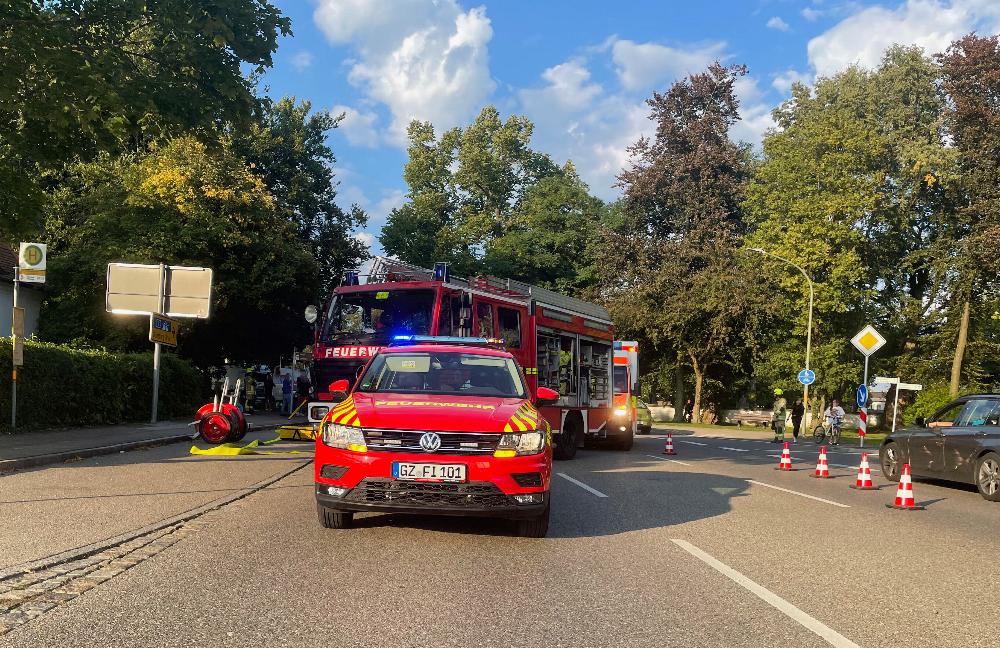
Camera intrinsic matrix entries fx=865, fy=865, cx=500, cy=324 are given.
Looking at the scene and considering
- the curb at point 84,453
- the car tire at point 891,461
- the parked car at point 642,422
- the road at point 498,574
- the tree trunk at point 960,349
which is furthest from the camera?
the tree trunk at point 960,349

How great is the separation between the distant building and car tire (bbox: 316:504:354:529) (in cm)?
2555

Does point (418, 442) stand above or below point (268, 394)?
above

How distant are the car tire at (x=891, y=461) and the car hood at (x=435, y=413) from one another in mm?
9795

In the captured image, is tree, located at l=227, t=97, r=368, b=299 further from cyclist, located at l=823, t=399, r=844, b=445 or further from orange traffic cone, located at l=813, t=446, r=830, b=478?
orange traffic cone, located at l=813, t=446, r=830, b=478

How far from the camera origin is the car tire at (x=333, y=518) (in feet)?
24.9

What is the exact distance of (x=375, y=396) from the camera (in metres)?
7.93

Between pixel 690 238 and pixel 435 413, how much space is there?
146 ft

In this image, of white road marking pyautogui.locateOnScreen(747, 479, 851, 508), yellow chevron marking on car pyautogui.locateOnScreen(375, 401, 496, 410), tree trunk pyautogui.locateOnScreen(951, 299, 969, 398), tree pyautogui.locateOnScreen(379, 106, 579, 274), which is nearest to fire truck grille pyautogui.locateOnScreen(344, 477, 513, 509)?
yellow chevron marking on car pyautogui.locateOnScreen(375, 401, 496, 410)

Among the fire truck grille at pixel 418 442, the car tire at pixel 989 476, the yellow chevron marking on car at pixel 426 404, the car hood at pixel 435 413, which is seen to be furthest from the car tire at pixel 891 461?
the fire truck grille at pixel 418 442

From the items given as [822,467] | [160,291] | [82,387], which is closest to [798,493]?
[822,467]

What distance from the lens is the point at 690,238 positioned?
164 ft

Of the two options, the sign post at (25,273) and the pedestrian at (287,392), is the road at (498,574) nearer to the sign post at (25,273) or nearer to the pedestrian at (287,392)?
the sign post at (25,273)

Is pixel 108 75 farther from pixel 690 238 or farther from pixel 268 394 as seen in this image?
pixel 690 238

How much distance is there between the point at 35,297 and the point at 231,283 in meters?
8.09
